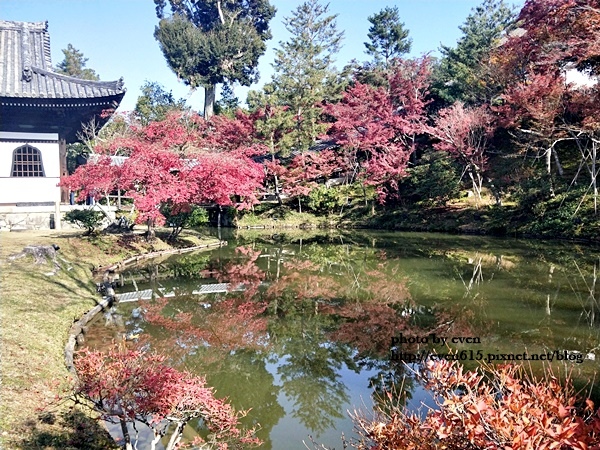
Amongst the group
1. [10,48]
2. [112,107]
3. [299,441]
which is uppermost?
[10,48]

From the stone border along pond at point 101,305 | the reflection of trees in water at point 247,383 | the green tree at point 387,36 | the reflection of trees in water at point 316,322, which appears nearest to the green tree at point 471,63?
the green tree at point 387,36

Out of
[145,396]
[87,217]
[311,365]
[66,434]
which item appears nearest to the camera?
[145,396]

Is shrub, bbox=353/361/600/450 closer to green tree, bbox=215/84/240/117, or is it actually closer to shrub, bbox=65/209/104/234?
shrub, bbox=65/209/104/234

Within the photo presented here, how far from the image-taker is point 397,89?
27031 mm

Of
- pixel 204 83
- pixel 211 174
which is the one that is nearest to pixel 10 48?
pixel 211 174

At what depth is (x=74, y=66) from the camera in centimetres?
5703

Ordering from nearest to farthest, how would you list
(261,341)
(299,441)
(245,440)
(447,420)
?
(447,420)
(245,440)
(299,441)
(261,341)

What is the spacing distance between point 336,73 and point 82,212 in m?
25.8

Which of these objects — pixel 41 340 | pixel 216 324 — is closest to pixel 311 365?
pixel 216 324

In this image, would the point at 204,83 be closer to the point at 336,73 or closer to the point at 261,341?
the point at 336,73

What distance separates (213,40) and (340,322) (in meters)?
33.5

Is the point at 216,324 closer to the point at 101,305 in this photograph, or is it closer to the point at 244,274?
the point at 101,305

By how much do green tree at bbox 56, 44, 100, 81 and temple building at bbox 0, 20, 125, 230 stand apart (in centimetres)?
4375

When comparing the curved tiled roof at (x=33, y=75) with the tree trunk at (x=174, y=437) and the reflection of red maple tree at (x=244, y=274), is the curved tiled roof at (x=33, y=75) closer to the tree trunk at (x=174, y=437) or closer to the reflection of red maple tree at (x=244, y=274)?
the reflection of red maple tree at (x=244, y=274)
